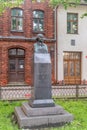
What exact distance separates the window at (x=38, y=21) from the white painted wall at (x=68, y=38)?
1.39 m

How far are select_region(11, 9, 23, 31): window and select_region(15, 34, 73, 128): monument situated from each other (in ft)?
45.7

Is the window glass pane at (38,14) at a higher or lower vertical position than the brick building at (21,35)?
higher

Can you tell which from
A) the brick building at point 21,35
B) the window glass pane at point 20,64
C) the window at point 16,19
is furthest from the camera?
the window glass pane at point 20,64

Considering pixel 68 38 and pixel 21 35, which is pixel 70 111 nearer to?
pixel 21 35

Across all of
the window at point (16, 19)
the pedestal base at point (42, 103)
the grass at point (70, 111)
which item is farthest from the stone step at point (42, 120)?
the window at point (16, 19)

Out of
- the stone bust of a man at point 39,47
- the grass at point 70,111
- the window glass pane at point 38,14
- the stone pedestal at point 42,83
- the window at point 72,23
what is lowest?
the grass at point 70,111

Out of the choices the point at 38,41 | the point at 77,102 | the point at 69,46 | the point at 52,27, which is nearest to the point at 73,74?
the point at 69,46

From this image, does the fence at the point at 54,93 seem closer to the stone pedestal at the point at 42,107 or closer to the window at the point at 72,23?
the stone pedestal at the point at 42,107

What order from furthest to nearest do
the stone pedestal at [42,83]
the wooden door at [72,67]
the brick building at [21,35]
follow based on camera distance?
1. the wooden door at [72,67]
2. the brick building at [21,35]
3. the stone pedestal at [42,83]

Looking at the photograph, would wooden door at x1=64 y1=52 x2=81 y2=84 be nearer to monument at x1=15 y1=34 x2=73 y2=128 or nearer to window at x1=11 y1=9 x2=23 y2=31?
window at x1=11 y1=9 x2=23 y2=31

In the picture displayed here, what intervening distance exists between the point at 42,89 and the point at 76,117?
1.49 m

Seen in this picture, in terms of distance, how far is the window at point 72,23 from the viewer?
25073 millimetres

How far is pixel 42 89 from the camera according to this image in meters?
9.53

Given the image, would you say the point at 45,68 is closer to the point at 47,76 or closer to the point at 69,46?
the point at 47,76
